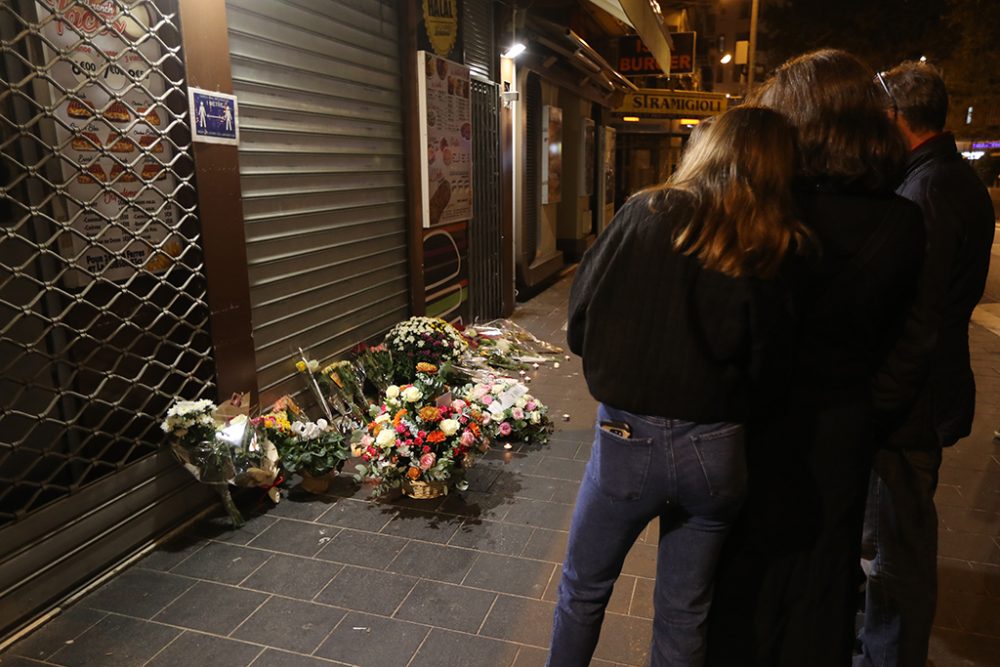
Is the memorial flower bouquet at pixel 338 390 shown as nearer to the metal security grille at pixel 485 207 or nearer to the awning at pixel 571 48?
the metal security grille at pixel 485 207

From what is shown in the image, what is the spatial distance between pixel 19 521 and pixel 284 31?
11.2 feet

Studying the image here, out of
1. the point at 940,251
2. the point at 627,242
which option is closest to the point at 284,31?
the point at 627,242

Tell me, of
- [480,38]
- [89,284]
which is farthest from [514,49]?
[89,284]

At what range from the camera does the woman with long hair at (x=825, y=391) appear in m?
2.01

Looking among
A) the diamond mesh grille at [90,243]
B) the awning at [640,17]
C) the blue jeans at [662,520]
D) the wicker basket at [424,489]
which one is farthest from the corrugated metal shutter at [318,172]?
the blue jeans at [662,520]

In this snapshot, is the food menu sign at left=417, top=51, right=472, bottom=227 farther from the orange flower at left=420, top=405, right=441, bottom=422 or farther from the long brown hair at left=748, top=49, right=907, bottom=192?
the long brown hair at left=748, top=49, right=907, bottom=192

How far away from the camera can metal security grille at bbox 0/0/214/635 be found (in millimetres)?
3080

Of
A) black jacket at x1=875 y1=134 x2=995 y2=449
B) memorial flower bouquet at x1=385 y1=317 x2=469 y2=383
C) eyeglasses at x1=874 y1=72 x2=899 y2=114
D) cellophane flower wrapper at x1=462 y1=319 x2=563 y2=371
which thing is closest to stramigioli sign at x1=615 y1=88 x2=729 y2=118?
cellophane flower wrapper at x1=462 y1=319 x2=563 y2=371

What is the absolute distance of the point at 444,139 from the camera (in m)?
7.15

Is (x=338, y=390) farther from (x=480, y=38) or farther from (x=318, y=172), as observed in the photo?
(x=480, y=38)

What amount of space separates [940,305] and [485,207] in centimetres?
685

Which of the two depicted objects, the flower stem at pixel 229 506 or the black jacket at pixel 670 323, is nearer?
the black jacket at pixel 670 323

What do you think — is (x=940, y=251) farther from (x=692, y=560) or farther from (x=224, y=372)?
(x=224, y=372)

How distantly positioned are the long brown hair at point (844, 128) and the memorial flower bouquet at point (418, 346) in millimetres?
4102
